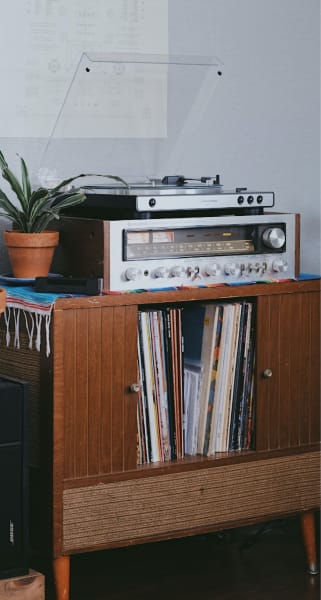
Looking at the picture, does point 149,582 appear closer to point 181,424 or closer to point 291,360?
point 181,424

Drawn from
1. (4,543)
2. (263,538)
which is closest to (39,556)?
(4,543)

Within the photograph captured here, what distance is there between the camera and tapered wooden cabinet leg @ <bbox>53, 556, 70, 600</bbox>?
8.39ft

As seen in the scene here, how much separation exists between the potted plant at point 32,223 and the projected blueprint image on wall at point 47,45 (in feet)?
1.06

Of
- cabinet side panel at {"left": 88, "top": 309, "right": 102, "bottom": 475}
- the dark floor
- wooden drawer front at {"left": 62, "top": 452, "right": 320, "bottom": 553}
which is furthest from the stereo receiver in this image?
the dark floor

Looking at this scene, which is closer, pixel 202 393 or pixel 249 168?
pixel 202 393

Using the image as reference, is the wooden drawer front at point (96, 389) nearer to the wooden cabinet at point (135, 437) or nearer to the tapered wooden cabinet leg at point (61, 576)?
the wooden cabinet at point (135, 437)

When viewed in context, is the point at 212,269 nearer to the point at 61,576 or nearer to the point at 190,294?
the point at 190,294

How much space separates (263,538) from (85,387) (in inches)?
38.6

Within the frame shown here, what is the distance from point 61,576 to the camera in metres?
2.57

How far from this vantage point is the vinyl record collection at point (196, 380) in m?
→ 2.71

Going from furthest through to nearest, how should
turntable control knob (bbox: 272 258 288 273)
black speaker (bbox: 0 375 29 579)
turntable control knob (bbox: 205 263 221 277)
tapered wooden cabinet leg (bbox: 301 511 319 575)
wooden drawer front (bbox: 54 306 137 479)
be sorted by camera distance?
tapered wooden cabinet leg (bbox: 301 511 319 575), turntable control knob (bbox: 272 258 288 273), turntable control knob (bbox: 205 263 221 277), wooden drawer front (bbox: 54 306 137 479), black speaker (bbox: 0 375 29 579)

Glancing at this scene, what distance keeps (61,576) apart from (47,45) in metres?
1.37

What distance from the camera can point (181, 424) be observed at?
2.77m

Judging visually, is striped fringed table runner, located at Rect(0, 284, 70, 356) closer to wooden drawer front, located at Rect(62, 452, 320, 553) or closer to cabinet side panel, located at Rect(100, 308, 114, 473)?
cabinet side panel, located at Rect(100, 308, 114, 473)
